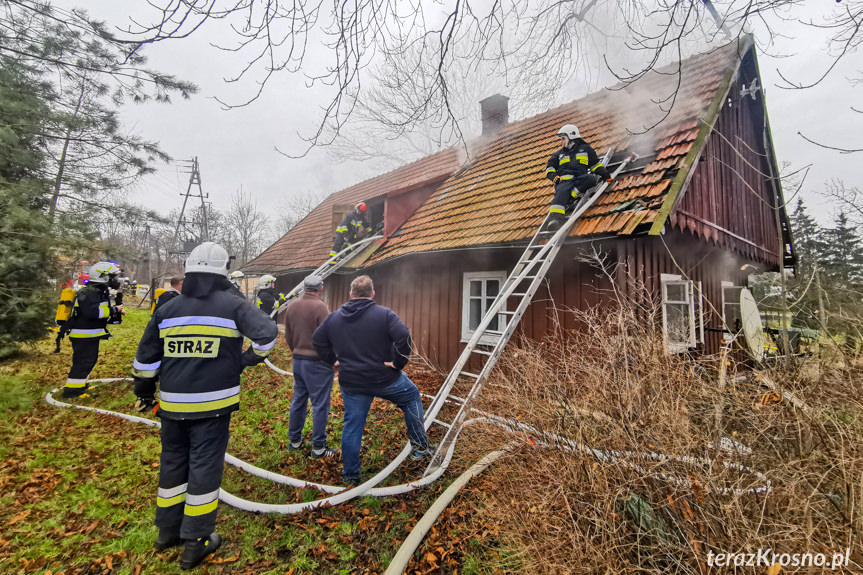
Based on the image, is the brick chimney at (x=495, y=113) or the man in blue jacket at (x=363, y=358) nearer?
the man in blue jacket at (x=363, y=358)

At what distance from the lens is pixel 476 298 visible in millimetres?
6918

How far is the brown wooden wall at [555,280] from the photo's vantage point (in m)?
5.30

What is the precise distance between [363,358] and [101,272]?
4998mm

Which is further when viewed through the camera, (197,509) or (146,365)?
(146,365)

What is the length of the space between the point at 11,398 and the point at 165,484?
15.1ft

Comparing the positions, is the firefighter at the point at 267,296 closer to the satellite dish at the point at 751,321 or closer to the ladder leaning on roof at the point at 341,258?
the ladder leaning on roof at the point at 341,258

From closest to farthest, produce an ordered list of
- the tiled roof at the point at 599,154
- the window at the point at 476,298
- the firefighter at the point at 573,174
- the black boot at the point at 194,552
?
1. the black boot at the point at 194,552
2. the tiled roof at the point at 599,154
3. the firefighter at the point at 573,174
4. the window at the point at 476,298

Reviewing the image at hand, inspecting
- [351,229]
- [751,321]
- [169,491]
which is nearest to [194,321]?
[169,491]

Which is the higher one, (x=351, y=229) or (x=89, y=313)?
(x=351, y=229)

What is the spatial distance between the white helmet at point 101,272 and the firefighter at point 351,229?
4.84 m

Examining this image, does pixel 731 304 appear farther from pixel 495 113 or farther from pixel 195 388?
pixel 195 388

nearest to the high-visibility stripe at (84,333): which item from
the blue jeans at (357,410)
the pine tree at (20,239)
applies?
the pine tree at (20,239)

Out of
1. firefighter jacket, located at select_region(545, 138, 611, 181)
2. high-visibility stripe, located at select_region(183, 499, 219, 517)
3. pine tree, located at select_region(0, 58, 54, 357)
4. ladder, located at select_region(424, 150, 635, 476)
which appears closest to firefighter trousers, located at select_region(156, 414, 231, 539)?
high-visibility stripe, located at select_region(183, 499, 219, 517)

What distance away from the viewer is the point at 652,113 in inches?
255
